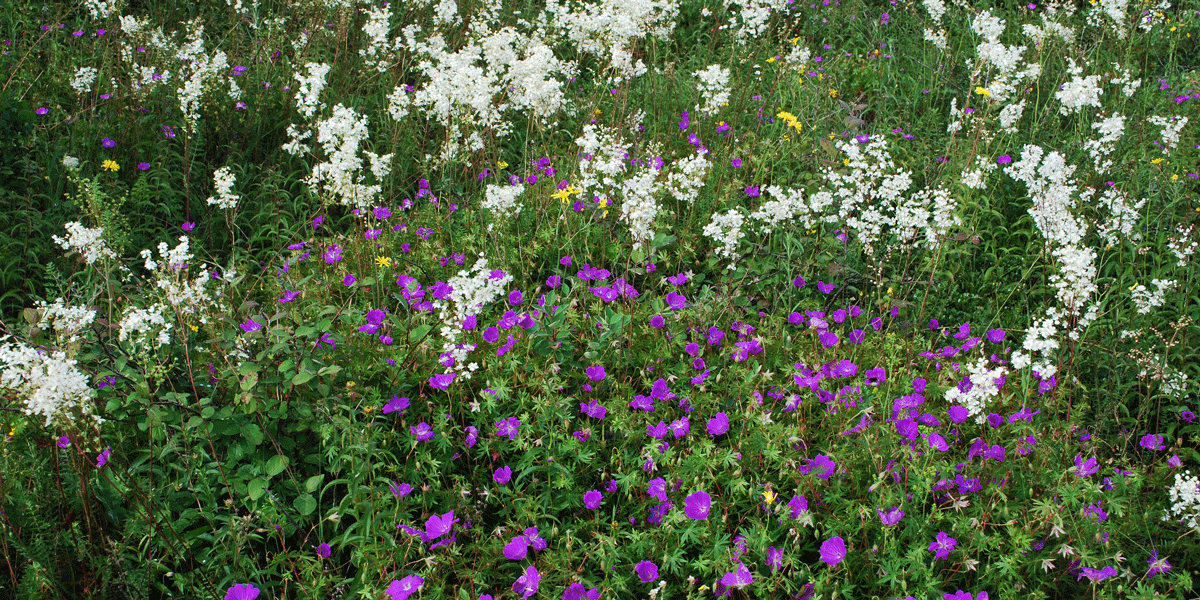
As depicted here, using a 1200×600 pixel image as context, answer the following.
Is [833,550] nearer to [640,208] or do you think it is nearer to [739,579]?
[739,579]

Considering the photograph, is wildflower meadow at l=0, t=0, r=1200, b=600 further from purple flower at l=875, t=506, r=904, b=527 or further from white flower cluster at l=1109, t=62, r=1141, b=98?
white flower cluster at l=1109, t=62, r=1141, b=98

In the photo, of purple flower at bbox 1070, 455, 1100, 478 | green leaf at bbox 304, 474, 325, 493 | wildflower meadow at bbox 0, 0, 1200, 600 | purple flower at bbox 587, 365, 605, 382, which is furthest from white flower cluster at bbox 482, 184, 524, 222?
purple flower at bbox 1070, 455, 1100, 478

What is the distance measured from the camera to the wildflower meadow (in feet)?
6.68

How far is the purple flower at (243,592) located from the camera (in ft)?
5.88

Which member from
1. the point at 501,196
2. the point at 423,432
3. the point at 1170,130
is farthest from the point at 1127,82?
the point at 423,432

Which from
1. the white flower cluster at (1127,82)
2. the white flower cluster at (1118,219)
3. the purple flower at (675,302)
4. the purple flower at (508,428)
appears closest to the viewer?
the purple flower at (508,428)

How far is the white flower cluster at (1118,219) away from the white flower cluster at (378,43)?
148 inches

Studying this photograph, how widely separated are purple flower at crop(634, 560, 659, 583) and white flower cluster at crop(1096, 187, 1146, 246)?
8.64 ft

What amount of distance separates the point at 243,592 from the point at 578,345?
1.35 m

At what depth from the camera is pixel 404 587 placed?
Result: 1775 millimetres

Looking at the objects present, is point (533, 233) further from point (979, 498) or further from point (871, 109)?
point (871, 109)

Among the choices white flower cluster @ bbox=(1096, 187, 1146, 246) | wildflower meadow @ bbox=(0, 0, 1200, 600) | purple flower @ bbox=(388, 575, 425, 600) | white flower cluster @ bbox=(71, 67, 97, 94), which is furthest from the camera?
white flower cluster @ bbox=(71, 67, 97, 94)

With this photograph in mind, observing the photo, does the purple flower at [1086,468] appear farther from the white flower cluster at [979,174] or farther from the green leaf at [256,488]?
the green leaf at [256,488]

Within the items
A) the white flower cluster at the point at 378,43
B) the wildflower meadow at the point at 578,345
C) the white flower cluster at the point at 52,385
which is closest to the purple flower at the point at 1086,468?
the wildflower meadow at the point at 578,345
